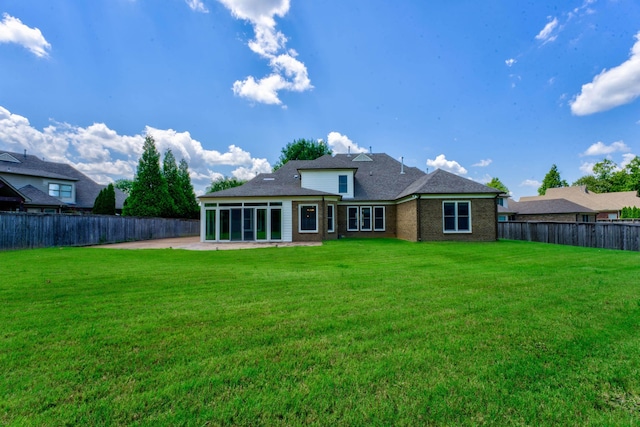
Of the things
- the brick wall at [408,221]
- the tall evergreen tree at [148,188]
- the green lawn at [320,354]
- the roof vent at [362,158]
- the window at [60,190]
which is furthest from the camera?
the window at [60,190]

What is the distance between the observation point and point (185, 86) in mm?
16734

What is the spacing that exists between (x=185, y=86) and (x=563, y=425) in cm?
1963

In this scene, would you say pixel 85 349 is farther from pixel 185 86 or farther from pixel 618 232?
pixel 618 232

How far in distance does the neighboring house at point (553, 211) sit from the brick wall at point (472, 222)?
20.5 metres

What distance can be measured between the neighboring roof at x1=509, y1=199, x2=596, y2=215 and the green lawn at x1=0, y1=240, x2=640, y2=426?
109ft

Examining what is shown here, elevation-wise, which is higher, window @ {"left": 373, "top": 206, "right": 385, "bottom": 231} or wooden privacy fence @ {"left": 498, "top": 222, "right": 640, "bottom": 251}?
window @ {"left": 373, "top": 206, "right": 385, "bottom": 231}

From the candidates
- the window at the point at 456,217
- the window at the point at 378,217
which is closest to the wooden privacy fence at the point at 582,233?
the window at the point at 456,217

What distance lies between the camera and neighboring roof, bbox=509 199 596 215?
31.4 meters

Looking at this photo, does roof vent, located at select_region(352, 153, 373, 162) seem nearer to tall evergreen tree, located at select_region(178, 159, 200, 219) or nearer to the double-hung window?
the double-hung window

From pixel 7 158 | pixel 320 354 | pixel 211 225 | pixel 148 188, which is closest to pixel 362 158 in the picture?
pixel 211 225

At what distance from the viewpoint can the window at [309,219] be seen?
1792 cm

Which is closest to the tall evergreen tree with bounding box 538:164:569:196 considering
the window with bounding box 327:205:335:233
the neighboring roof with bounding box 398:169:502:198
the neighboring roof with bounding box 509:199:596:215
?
A: the neighboring roof with bounding box 509:199:596:215

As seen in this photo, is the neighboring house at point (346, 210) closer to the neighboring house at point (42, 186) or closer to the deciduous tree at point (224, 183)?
the neighboring house at point (42, 186)

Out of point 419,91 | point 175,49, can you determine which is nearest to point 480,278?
point 419,91
